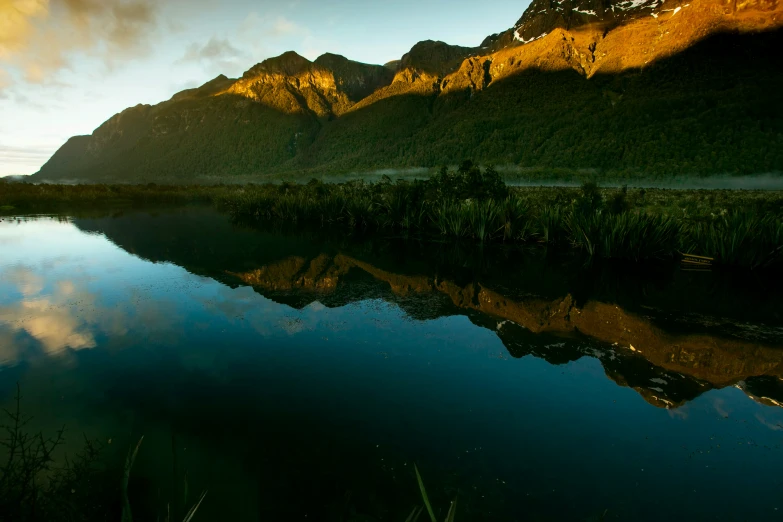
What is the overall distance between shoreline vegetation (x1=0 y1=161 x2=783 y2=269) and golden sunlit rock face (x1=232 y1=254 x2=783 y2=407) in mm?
5865

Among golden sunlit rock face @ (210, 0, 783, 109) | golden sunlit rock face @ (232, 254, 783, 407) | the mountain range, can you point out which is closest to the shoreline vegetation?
golden sunlit rock face @ (232, 254, 783, 407)

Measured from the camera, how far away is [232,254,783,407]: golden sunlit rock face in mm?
5539

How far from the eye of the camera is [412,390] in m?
4.82

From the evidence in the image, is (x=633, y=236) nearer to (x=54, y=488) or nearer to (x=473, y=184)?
(x=473, y=184)

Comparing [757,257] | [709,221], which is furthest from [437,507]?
[709,221]

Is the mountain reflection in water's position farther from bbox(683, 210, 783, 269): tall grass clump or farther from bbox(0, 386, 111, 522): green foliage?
bbox(0, 386, 111, 522): green foliage

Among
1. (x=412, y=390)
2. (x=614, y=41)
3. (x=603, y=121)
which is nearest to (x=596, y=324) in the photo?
(x=412, y=390)

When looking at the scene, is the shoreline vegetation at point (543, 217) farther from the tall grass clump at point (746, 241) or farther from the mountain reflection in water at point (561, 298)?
the mountain reflection in water at point (561, 298)

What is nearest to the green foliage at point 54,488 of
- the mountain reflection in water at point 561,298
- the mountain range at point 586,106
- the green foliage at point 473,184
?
the mountain reflection in water at point 561,298

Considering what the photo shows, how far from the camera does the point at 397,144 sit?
13038 cm

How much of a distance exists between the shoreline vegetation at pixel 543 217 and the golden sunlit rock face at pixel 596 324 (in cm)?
587

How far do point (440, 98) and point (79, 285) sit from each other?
485ft

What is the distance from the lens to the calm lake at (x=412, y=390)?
126 inches

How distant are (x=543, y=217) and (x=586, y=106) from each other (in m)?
93.1
